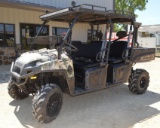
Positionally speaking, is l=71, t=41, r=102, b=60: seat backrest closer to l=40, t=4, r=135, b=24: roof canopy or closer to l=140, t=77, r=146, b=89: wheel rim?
l=40, t=4, r=135, b=24: roof canopy

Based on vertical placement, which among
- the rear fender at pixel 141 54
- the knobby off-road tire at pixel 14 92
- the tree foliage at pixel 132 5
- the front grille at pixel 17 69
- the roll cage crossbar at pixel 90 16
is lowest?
the knobby off-road tire at pixel 14 92

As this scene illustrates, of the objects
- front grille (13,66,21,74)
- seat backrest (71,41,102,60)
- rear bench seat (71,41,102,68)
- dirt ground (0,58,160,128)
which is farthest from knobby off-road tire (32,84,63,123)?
seat backrest (71,41,102,60)

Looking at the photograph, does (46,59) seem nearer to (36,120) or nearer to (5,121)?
(36,120)

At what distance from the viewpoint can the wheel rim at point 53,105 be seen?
430cm

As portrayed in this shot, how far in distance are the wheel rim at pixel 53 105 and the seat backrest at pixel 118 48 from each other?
9.08 ft

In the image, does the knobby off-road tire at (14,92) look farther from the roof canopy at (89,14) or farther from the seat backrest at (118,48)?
the seat backrest at (118,48)

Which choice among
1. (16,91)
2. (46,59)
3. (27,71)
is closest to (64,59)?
(46,59)

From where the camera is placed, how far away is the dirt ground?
14.2ft

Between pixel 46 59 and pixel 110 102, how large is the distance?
2.32 meters

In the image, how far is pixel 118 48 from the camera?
6.52 m

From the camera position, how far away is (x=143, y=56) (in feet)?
21.1

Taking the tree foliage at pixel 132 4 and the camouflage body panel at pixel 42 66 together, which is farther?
the tree foliage at pixel 132 4

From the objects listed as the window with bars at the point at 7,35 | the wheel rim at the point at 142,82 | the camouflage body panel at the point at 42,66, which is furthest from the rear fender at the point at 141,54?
the window with bars at the point at 7,35

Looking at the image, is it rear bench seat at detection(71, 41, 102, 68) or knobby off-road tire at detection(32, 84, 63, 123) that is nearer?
knobby off-road tire at detection(32, 84, 63, 123)
